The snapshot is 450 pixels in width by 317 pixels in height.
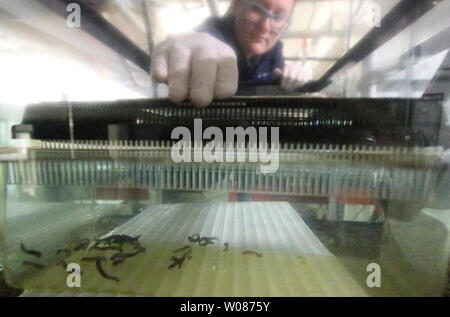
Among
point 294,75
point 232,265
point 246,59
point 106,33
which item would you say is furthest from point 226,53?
point 232,265

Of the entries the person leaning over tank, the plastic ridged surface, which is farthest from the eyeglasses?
the plastic ridged surface

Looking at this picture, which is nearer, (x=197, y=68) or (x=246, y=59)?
(x=197, y=68)

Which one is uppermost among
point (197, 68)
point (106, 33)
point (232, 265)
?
point (106, 33)

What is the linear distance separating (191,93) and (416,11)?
68cm

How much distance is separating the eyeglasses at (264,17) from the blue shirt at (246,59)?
0.04 m

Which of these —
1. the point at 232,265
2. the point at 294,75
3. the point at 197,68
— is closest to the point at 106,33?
the point at 197,68

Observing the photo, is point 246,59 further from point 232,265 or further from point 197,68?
point 232,265

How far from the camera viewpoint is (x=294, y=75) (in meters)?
0.72

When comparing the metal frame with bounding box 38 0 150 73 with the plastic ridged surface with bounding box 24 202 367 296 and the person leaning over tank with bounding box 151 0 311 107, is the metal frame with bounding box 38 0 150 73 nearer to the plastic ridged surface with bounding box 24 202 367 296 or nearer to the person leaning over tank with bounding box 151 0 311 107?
the person leaning over tank with bounding box 151 0 311 107

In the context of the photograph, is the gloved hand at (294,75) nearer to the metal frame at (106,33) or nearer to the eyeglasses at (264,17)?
the eyeglasses at (264,17)

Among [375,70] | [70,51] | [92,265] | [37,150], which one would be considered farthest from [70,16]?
[375,70]

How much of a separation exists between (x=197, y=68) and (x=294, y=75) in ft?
1.05

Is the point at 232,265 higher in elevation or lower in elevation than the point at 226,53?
lower

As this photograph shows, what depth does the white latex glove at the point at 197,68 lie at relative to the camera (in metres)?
0.60
